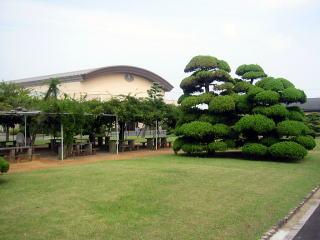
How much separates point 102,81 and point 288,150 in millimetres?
28370

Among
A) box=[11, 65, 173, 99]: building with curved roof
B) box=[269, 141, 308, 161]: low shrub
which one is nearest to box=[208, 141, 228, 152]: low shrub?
box=[269, 141, 308, 161]: low shrub

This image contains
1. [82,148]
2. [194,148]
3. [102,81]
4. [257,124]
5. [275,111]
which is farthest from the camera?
[102,81]

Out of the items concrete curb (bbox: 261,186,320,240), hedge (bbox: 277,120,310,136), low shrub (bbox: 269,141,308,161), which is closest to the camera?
concrete curb (bbox: 261,186,320,240)

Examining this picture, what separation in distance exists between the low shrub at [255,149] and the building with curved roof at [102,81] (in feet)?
67.4

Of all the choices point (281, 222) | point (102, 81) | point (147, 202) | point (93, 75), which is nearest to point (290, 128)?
point (281, 222)

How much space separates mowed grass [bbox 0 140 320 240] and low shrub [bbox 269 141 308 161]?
8.15 feet

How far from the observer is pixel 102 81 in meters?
41.4

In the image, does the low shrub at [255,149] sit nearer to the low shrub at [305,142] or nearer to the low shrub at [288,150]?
the low shrub at [288,150]

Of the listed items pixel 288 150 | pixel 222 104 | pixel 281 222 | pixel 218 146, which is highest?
pixel 222 104

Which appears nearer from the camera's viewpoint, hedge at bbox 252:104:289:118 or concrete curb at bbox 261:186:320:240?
concrete curb at bbox 261:186:320:240

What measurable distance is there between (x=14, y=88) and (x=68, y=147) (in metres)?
6.36

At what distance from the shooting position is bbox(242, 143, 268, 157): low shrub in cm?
1672

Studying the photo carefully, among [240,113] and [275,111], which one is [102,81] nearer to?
[240,113]

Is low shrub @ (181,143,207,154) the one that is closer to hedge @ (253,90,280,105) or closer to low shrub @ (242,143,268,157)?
low shrub @ (242,143,268,157)
